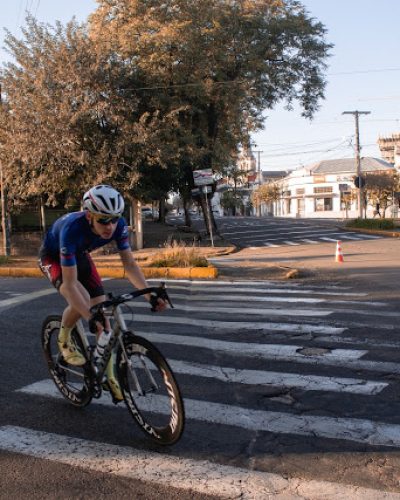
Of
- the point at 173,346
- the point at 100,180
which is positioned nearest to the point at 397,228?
the point at 100,180

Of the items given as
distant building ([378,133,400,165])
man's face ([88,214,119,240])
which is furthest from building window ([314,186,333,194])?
man's face ([88,214,119,240])

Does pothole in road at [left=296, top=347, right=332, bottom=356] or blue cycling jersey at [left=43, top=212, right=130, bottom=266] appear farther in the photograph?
pothole in road at [left=296, top=347, right=332, bottom=356]

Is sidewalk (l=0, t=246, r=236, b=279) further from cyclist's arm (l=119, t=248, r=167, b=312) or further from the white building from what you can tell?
the white building

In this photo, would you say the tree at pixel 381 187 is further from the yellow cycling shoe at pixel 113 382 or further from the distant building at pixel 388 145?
the distant building at pixel 388 145

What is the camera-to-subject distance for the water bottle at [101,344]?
4113mm

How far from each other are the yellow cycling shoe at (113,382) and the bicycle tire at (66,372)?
1.21 feet

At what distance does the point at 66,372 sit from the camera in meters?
4.98

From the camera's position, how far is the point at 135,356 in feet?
13.0

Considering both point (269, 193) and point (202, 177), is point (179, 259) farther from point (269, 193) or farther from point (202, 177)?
point (269, 193)

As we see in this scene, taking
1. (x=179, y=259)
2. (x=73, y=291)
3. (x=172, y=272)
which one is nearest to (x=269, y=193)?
(x=179, y=259)

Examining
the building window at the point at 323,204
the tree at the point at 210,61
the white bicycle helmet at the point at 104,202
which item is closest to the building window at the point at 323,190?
the building window at the point at 323,204

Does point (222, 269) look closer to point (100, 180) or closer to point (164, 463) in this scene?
point (100, 180)

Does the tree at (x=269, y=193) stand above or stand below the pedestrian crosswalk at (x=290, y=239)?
above

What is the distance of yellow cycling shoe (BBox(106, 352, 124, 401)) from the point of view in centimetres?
410
